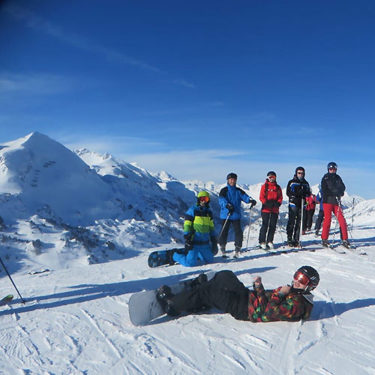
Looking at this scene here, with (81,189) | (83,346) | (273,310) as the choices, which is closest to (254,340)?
(273,310)

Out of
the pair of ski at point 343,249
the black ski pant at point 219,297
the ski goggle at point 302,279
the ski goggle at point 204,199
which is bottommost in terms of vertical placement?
the black ski pant at point 219,297

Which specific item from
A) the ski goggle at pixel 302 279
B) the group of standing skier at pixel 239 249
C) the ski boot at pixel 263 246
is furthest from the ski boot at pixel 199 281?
the ski boot at pixel 263 246

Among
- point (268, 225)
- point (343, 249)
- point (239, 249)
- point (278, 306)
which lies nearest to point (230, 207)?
point (239, 249)

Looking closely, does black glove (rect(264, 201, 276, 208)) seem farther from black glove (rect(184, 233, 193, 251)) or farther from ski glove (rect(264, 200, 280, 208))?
black glove (rect(184, 233, 193, 251))

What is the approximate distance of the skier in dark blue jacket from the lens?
9.50 metres

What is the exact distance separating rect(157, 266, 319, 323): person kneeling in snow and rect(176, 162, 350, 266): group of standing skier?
360 cm

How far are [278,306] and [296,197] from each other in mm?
6701

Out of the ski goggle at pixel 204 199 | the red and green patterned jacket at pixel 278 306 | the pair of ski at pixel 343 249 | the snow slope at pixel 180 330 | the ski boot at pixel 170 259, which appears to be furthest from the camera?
the pair of ski at pixel 343 249

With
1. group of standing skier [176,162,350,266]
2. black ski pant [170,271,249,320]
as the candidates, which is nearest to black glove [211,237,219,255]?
group of standing skier [176,162,350,266]

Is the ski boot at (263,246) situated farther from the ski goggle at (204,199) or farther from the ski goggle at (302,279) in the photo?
the ski goggle at (302,279)

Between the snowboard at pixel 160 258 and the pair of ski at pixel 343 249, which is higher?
the pair of ski at pixel 343 249

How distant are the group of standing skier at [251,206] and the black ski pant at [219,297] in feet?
11.7

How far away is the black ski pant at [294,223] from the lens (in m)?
10.6

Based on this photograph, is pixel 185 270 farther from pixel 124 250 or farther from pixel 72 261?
pixel 124 250
